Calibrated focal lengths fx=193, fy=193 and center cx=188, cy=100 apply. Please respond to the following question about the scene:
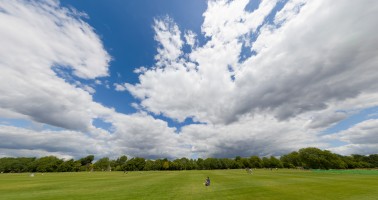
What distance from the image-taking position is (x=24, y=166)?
185 metres

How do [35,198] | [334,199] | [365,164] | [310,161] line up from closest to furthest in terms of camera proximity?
[334,199] < [35,198] < [310,161] < [365,164]

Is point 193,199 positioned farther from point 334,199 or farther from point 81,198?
point 334,199

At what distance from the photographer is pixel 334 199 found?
68.4ft

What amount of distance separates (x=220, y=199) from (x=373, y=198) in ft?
54.5

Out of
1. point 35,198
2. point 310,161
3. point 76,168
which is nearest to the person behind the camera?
point 35,198

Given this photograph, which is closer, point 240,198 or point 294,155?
point 240,198

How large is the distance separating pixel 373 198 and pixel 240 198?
47.0 ft

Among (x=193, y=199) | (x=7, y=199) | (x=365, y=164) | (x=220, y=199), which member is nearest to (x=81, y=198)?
(x=7, y=199)

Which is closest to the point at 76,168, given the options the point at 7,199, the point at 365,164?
the point at 7,199

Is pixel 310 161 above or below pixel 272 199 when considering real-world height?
above

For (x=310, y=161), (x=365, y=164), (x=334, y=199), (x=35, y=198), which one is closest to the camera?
(x=334, y=199)

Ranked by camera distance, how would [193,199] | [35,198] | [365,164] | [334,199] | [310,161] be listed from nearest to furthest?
[334,199], [193,199], [35,198], [310,161], [365,164]

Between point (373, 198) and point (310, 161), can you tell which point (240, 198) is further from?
point (310, 161)

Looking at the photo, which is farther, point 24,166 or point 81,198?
point 24,166
